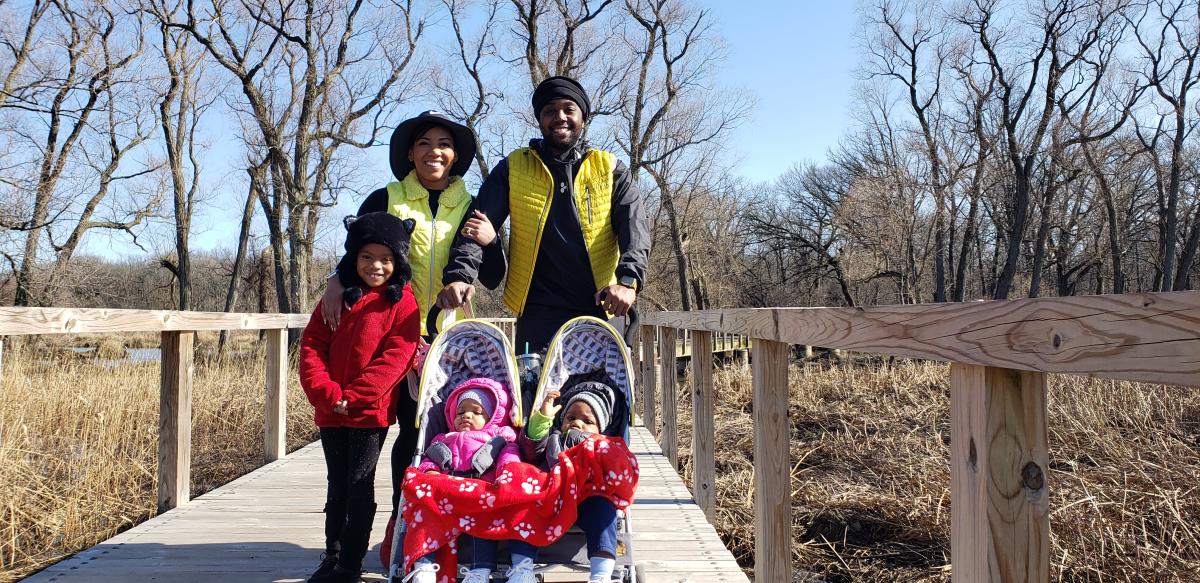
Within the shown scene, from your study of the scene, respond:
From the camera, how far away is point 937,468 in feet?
16.4

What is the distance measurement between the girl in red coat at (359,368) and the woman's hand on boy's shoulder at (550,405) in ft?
1.61

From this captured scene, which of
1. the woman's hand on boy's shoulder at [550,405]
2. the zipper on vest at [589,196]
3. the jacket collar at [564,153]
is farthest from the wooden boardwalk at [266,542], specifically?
the jacket collar at [564,153]

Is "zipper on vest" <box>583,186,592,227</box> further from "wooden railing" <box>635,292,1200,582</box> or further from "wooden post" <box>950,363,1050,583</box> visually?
"wooden post" <box>950,363,1050,583</box>

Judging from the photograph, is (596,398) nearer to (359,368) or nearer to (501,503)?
(501,503)

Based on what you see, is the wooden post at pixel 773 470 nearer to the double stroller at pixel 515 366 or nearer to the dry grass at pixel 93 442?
the double stroller at pixel 515 366

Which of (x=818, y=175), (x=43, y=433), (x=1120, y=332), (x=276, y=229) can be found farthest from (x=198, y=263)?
(x=1120, y=332)

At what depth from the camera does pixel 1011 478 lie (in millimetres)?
1242

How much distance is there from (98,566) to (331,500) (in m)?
1.05

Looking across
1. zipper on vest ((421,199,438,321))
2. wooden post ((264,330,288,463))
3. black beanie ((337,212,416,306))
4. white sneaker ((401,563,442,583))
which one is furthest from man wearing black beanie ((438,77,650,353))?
wooden post ((264,330,288,463))

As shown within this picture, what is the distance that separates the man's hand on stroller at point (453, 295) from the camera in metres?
2.70

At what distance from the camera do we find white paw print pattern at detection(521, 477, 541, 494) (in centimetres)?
220

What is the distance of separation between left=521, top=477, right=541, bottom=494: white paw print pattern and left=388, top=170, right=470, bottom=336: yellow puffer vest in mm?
904

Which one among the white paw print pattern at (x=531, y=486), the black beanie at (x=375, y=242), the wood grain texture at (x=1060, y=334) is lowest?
the white paw print pattern at (x=531, y=486)

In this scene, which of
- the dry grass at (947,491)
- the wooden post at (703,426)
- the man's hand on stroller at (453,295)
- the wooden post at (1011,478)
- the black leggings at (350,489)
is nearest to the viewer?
the wooden post at (1011,478)
